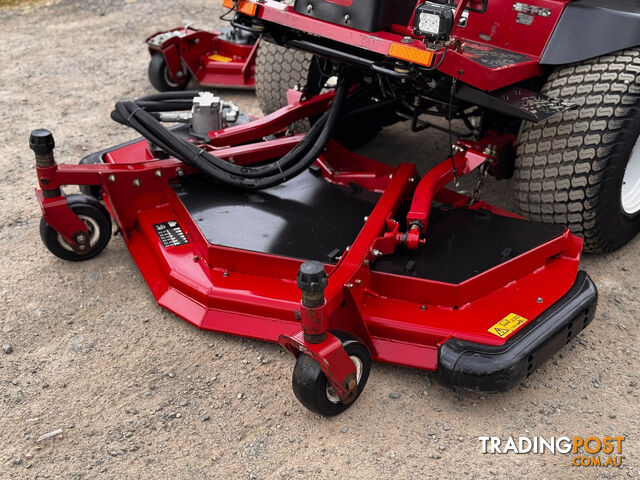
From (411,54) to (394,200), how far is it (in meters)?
0.65

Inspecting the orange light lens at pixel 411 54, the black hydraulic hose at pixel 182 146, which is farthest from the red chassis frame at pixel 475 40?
the black hydraulic hose at pixel 182 146

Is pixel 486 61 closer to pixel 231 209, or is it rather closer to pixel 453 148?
pixel 453 148

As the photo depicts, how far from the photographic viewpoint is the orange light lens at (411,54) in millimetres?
2598

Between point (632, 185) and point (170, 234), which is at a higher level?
point (632, 185)

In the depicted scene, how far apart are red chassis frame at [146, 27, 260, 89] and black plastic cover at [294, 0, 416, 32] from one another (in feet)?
Result: 7.49

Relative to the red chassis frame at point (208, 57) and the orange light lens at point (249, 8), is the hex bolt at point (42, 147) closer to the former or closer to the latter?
the orange light lens at point (249, 8)

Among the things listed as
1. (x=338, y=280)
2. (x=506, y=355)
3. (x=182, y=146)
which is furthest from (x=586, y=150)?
(x=182, y=146)

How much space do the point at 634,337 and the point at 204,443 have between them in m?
1.75

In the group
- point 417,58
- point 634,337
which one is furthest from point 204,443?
point 634,337

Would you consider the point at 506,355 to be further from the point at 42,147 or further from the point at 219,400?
the point at 42,147

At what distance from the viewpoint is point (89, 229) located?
3.28 m

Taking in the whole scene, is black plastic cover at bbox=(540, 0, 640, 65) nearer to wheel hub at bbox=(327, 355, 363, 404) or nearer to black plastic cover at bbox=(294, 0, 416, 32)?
black plastic cover at bbox=(294, 0, 416, 32)

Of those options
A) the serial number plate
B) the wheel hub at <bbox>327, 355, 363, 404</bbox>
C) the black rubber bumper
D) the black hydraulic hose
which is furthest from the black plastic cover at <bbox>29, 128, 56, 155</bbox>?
the black rubber bumper

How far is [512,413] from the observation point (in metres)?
2.55
